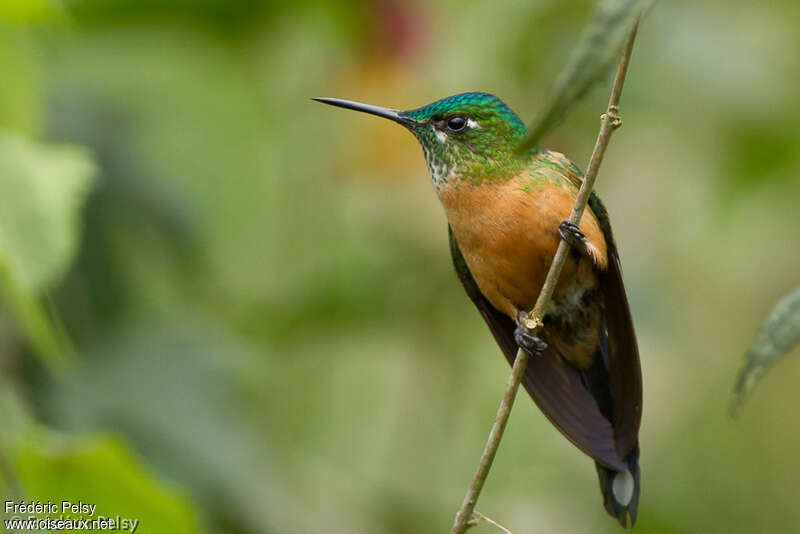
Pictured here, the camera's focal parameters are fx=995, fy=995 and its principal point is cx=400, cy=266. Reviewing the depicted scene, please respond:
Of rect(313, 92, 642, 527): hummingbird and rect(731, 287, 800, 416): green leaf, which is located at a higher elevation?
rect(313, 92, 642, 527): hummingbird

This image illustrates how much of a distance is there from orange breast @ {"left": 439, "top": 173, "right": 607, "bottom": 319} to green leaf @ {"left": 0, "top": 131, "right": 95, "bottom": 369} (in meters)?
0.91

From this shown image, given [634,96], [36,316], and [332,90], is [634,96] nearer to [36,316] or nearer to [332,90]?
[332,90]

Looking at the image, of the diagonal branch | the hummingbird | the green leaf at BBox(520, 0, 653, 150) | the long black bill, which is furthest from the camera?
the hummingbird

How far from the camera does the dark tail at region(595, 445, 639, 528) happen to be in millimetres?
2266

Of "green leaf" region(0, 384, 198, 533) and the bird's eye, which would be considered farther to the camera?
the bird's eye

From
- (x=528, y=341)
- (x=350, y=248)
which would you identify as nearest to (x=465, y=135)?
(x=528, y=341)

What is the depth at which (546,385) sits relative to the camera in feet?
8.45

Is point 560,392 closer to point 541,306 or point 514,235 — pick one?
point 514,235

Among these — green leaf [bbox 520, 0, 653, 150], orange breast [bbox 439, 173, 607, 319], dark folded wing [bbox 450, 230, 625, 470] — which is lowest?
dark folded wing [bbox 450, 230, 625, 470]

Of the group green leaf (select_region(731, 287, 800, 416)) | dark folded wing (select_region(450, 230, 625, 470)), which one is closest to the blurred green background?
dark folded wing (select_region(450, 230, 625, 470))

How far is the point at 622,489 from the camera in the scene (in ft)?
7.61

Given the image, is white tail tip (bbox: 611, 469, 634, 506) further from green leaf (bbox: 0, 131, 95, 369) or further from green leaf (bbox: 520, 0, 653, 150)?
green leaf (bbox: 520, 0, 653, 150)

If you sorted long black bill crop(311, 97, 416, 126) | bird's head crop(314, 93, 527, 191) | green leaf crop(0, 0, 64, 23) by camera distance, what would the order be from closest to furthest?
green leaf crop(0, 0, 64, 23) → long black bill crop(311, 97, 416, 126) → bird's head crop(314, 93, 527, 191)

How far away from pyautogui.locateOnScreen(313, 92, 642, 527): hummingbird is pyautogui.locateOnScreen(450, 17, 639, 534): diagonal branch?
1.47ft
